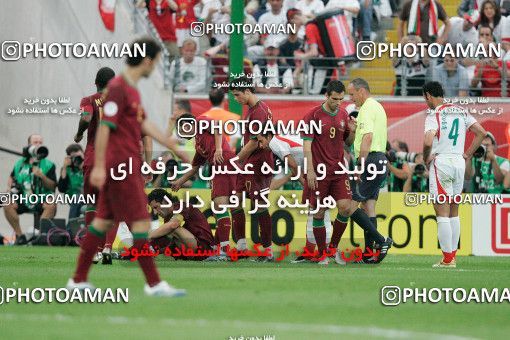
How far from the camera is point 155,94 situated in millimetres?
23062

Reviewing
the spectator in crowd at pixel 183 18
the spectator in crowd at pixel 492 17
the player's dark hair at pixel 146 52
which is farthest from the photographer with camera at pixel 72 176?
the player's dark hair at pixel 146 52

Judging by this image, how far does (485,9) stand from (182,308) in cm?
1456

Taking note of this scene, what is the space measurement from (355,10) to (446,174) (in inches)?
334

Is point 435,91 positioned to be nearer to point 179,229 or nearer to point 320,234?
point 320,234

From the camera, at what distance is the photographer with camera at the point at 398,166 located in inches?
833

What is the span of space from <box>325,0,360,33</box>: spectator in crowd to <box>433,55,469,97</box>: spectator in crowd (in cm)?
157

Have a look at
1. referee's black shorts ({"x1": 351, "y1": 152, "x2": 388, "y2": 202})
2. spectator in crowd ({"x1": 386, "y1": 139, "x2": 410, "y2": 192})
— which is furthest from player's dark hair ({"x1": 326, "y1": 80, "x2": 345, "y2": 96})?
spectator in crowd ({"x1": 386, "y1": 139, "x2": 410, "y2": 192})

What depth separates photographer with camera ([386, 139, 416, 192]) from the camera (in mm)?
21156

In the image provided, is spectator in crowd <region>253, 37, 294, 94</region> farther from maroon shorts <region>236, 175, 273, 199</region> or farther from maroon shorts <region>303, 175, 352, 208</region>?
A: maroon shorts <region>303, 175, 352, 208</region>

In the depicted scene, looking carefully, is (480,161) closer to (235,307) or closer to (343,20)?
(343,20)

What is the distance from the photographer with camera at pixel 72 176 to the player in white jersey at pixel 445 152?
25.6 ft

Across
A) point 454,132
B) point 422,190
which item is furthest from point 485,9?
point 454,132

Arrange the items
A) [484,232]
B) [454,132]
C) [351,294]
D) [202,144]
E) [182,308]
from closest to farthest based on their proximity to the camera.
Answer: [182,308]
[351,294]
[454,132]
[202,144]
[484,232]

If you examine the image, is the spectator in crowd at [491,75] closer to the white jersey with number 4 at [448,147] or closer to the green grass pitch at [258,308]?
the white jersey with number 4 at [448,147]
